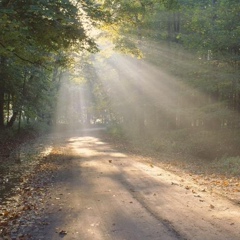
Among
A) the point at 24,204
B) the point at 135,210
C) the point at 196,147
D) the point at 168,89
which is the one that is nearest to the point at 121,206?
the point at 135,210

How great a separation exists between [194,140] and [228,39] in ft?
25.0

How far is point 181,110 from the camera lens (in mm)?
25984

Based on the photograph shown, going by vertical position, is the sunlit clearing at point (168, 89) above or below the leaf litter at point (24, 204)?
above

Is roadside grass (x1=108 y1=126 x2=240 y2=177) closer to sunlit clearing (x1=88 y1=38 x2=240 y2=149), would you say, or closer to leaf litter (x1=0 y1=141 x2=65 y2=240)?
sunlit clearing (x1=88 y1=38 x2=240 y2=149)

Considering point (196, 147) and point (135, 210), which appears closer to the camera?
point (135, 210)

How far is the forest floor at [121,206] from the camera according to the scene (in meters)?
6.34

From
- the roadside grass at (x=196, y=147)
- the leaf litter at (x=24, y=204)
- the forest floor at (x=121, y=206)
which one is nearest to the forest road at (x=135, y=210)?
the forest floor at (x=121, y=206)

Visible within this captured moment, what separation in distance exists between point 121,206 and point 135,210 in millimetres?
540

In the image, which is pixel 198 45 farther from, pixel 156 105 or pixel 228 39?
pixel 156 105

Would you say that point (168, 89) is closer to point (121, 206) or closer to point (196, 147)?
point (196, 147)

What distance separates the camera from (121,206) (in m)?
8.12

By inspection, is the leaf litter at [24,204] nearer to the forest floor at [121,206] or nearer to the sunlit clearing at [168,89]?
the forest floor at [121,206]

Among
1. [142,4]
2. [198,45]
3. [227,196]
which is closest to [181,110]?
[198,45]

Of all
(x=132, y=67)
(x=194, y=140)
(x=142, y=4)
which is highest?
(x=142, y=4)
